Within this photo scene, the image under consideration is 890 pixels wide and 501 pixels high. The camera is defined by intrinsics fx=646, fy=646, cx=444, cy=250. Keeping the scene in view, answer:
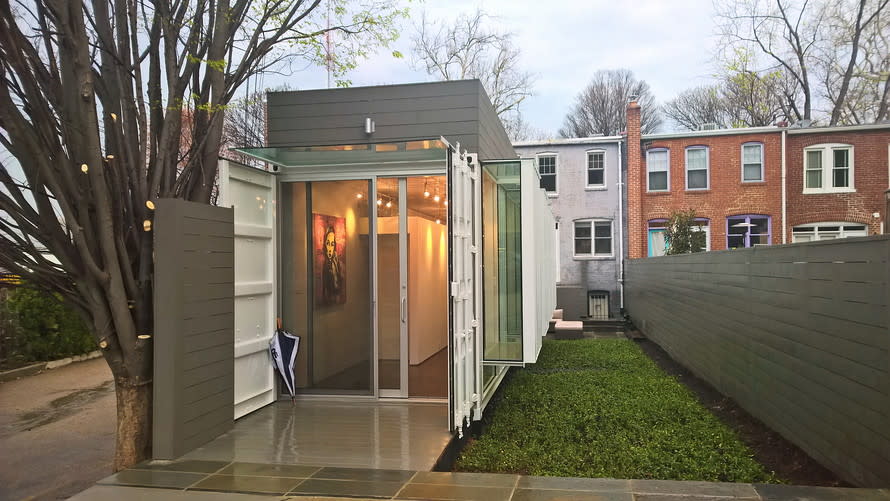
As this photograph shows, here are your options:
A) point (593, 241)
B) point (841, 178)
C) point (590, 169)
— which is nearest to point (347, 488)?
point (593, 241)

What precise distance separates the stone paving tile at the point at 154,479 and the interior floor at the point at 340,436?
354mm

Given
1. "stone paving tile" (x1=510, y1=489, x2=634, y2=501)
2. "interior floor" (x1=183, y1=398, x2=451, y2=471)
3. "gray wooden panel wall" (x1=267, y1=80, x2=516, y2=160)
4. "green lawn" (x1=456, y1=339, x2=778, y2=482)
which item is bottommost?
"green lawn" (x1=456, y1=339, x2=778, y2=482)

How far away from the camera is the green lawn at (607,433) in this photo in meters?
4.63

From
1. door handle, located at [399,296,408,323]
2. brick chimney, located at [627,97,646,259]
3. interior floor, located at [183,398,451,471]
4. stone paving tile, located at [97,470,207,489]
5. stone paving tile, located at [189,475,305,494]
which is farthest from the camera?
brick chimney, located at [627,97,646,259]

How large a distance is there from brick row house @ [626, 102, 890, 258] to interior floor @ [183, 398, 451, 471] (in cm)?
1587

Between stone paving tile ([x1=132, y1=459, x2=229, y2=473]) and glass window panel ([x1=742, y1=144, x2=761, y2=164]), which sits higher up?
glass window panel ([x1=742, y1=144, x2=761, y2=164])

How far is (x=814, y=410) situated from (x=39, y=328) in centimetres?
1179

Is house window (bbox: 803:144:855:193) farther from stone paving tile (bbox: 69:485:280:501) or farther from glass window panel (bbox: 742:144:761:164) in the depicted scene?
stone paving tile (bbox: 69:485:280:501)

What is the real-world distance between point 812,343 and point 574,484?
2049 millimetres

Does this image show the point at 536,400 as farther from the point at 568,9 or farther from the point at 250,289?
the point at 568,9

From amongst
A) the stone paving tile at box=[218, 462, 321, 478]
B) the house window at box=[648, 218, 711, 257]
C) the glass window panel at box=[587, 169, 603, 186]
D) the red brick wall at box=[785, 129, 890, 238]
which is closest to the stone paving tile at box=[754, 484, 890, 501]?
the stone paving tile at box=[218, 462, 321, 478]

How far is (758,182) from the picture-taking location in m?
19.8

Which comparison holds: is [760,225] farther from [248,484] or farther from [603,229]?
[248,484]

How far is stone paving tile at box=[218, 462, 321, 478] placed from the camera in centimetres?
399
